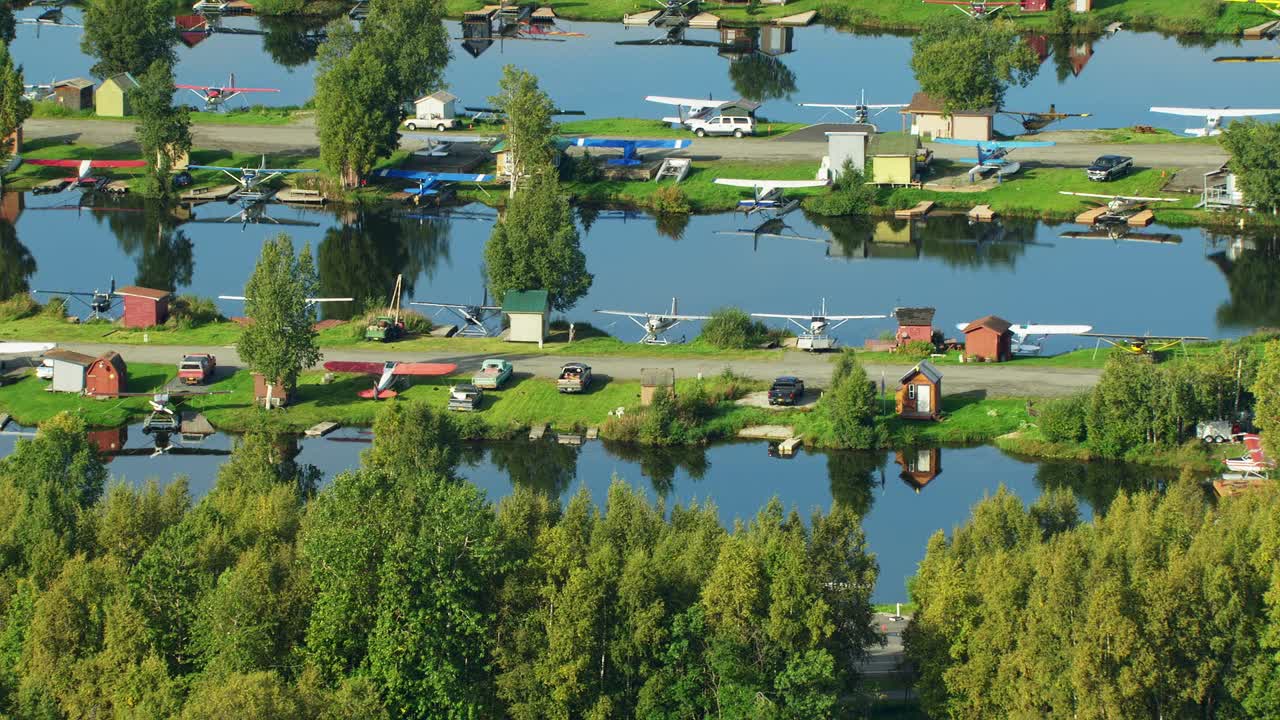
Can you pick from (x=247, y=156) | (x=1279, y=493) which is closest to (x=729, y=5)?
(x=247, y=156)

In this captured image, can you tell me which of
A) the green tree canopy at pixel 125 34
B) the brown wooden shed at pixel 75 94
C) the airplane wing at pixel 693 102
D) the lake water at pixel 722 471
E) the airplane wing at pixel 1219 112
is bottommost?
the lake water at pixel 722 471

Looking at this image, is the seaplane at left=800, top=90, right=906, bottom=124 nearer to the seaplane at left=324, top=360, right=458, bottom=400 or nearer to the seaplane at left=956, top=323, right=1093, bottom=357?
the seaplane at left=956, top=323, right=1093, bottom=357

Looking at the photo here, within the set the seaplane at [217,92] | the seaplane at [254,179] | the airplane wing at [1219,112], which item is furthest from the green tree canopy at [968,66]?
the seaplane at [217,92]

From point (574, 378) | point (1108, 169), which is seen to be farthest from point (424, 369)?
point (1108, 169)

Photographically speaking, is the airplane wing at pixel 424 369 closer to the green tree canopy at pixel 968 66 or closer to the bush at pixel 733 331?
the bush at pixel 733 331

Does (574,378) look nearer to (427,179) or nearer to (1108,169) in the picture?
(427,179)

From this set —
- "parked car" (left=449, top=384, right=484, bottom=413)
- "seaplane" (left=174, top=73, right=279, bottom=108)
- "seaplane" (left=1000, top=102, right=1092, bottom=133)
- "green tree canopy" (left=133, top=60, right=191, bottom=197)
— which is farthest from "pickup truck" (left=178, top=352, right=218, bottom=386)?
"seaplane" (left=1000, top=102, right=1092, bottom=133)
